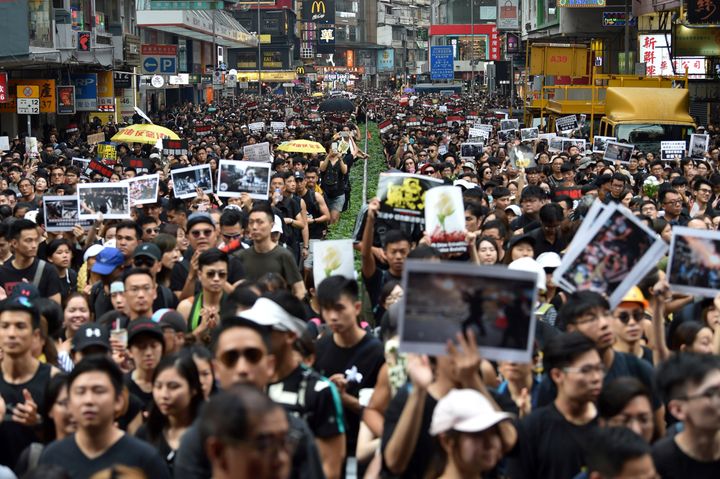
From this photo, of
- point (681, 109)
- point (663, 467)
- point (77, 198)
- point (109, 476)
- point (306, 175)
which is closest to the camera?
point (109, 476)

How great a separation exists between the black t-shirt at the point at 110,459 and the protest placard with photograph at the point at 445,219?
402 centimetres

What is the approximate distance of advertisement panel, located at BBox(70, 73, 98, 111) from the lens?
38938mm

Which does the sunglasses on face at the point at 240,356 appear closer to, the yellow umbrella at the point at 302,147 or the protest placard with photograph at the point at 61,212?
the protest placard with photograph at the point at 61,212

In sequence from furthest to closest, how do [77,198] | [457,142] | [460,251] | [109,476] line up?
[457,142] → [77,198] → [460,251] → [109,476]

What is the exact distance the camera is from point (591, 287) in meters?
6.62

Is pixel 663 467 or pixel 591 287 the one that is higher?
pixel 591 287

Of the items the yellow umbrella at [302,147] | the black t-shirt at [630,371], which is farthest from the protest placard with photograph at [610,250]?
the yellow umbrella at [302,147]

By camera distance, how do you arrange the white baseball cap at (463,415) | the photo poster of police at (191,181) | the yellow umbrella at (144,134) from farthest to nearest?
the yellow umbrella at (144,134) → the photo poster of police at (191,181) → the white baseball cap at (463,415)

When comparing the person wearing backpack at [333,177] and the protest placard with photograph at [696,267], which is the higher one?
the protest placard with photograph at [696,267]

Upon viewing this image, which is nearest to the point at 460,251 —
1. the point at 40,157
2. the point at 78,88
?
the point at 40,157

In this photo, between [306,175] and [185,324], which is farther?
[306,175]

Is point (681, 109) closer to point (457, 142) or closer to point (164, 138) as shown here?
point (457, 142)

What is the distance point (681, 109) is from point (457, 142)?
550 centimetres

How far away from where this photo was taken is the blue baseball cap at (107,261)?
9.41 meters
